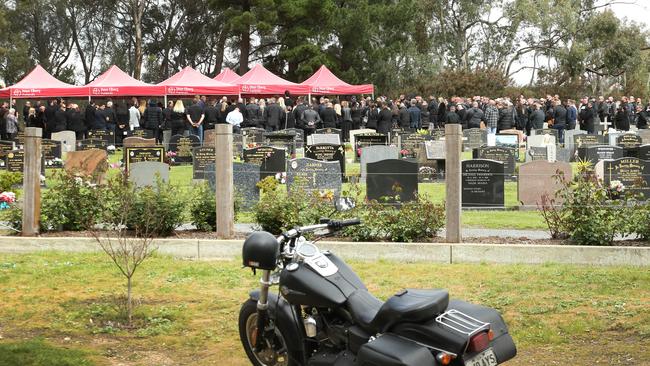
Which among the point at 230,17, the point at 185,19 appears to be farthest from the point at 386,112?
the point at 185,19

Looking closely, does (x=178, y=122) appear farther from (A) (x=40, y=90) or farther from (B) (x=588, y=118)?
(B) (x=588, y=118)

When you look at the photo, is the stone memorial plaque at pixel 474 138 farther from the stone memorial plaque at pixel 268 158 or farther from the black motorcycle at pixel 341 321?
the black motorcycle at pixel 341 321

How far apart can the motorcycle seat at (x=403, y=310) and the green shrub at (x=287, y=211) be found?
6.48 meters

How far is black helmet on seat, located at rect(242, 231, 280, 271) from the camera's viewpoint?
6922mm

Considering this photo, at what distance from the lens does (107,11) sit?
7369 centimetres

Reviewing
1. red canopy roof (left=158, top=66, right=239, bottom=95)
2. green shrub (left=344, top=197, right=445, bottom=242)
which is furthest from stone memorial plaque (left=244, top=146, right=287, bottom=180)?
red canopy roof (left=158, top=66, right=239, bottom=95)

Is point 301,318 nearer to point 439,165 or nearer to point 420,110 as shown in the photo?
point 439,165

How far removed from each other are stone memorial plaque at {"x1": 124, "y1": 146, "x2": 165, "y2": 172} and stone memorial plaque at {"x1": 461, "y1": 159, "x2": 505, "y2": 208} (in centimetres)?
848

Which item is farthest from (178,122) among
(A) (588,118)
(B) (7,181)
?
(B) (7,181)

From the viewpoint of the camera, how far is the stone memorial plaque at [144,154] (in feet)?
76.8

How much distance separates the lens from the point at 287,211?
1320 centimetres

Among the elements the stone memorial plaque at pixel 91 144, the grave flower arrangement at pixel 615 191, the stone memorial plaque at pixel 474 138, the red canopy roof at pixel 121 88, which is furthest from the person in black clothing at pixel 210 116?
the grave flower arrangement at pixel 615 191

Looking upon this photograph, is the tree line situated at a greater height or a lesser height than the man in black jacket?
greater

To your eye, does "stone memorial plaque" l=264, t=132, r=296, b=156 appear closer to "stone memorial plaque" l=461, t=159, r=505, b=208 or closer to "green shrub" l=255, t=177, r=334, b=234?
"stone memorial plaque" l=461, t=159, r=505, b=208
